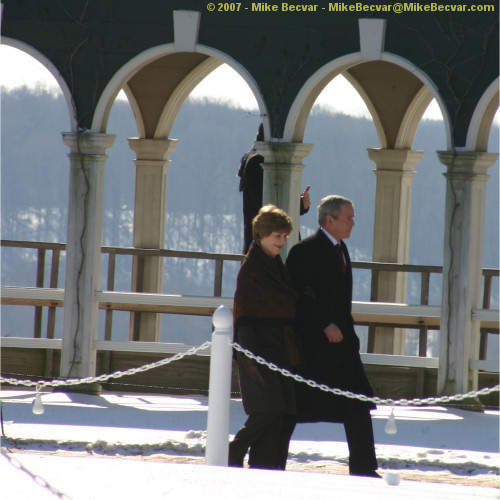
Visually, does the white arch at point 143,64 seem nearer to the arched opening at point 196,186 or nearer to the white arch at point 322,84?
the white arch at point 322,84

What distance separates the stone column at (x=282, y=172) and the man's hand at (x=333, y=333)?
321 centimetres

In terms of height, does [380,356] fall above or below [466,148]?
below

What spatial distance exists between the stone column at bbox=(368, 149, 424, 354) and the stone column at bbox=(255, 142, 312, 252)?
10.3 feet

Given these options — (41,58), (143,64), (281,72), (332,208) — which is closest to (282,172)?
(281,72)

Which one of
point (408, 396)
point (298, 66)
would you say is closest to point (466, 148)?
point (298, 66)

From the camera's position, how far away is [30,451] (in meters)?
7.90

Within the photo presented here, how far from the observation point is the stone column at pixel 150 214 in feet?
42.8

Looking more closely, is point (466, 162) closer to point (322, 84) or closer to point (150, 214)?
point (322, 84)

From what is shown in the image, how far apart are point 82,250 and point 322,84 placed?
2519 mm

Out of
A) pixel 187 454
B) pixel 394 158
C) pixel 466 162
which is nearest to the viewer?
pixel 187 454

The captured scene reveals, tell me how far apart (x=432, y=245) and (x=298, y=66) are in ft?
148

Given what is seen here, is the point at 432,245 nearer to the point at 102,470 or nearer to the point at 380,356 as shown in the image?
the point at 380,356

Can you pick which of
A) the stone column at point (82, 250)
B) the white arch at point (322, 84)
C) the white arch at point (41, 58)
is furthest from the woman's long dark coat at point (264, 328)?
the white arch at point (41, 58)

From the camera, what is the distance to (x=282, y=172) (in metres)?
10.1
